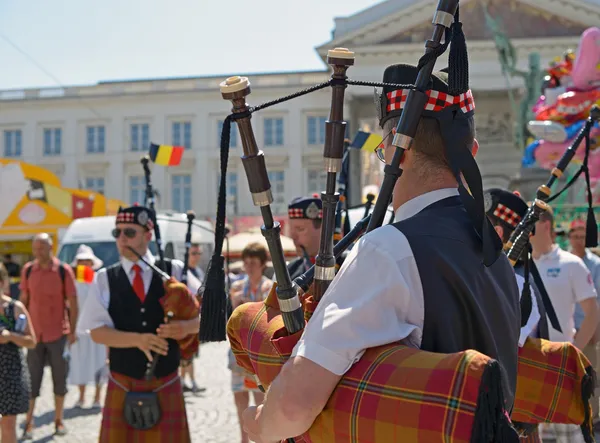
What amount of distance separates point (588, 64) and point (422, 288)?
981 cm

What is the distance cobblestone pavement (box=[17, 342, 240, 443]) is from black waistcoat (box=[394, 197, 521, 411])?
506 centimetres

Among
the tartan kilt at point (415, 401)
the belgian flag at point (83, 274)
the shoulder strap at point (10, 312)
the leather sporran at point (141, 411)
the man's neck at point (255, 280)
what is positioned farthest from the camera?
the belgian flag at point (83, 274)

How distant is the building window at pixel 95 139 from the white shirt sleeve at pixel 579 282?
41.0m

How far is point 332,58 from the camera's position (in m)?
1.66

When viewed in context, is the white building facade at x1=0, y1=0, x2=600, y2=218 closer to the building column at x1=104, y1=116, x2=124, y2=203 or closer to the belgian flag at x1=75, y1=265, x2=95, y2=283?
the building column at x1=104, y1=116, x2=124, y2=203

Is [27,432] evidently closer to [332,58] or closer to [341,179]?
[341,179]

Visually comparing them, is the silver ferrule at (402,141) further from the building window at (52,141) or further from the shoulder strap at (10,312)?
the building window at (52,141)

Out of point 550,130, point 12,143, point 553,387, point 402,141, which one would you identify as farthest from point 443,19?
point 12,143

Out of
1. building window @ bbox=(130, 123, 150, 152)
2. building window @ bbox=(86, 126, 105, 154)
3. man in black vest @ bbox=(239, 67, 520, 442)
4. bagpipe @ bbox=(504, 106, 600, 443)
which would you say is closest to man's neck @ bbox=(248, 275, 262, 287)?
bagpipe @ bbox=(504, 106, 600, 443)

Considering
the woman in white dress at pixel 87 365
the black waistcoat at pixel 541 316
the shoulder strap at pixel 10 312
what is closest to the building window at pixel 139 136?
the woman in white dress at pixel 87 365

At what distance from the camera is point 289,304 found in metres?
1.67

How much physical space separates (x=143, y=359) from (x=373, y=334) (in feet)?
9.70

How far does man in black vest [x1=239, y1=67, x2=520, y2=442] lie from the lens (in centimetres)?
144

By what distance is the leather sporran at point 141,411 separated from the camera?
4031 millimetres
